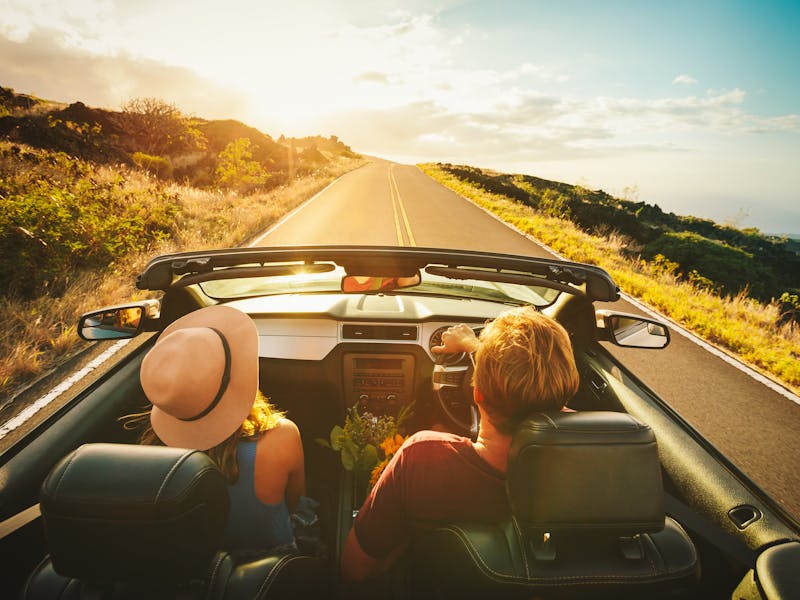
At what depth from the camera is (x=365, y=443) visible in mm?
3098

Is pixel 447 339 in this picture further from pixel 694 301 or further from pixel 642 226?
pixel 642 226

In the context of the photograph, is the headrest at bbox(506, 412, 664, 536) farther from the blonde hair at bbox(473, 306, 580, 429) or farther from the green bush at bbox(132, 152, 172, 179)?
the green bush at bbox(132, 152, 172, 179)

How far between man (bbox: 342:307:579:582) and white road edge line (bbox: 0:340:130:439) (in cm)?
451

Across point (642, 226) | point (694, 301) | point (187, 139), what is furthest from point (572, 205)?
point (187, 139)

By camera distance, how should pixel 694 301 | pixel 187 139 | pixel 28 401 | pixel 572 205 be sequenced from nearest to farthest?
pixel 28 401 → pixel 694 301 → pixel 572 205 → pixel 187 139

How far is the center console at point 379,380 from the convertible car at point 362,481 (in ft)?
0.04

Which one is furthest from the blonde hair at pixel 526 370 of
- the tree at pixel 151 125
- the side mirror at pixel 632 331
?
the tree at pixel 151 125

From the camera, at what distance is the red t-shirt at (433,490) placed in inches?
65.7

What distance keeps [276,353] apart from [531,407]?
2.30m

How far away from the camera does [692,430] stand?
237 centimetres

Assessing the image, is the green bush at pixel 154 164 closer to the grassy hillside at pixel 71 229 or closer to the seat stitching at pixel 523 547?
the grassy hillside at pixel 71 229

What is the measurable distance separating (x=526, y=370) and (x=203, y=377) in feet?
3.85

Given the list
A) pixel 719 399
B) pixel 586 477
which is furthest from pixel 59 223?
pixel 719 399

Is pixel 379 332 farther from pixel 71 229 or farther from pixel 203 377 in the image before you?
pixel 71 229
